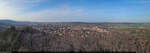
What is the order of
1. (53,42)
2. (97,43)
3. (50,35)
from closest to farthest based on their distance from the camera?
(97,43)
(53,42)
(50,35)

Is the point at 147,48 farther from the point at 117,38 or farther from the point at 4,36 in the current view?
the point at 4,36

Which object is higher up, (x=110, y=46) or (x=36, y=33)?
(x=36, y=33)

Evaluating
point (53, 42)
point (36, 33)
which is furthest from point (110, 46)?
point (36, 33)

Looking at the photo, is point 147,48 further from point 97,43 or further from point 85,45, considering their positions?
point 85,45

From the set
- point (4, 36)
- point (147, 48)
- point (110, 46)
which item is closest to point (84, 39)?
point (110, 46)

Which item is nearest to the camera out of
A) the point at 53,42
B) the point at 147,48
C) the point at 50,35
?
the point at 147,48

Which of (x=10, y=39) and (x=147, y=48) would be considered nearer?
(x=147, y=48)

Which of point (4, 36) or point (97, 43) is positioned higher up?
point (4, 36)

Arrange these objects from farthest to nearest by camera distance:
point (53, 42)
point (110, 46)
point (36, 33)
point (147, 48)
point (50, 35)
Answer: point (36, 33) < point (50, 35) < point (53, 42) < point (110, 46) < point (147, 48)

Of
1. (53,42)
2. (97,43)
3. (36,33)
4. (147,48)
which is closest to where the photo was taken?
(147,48)
